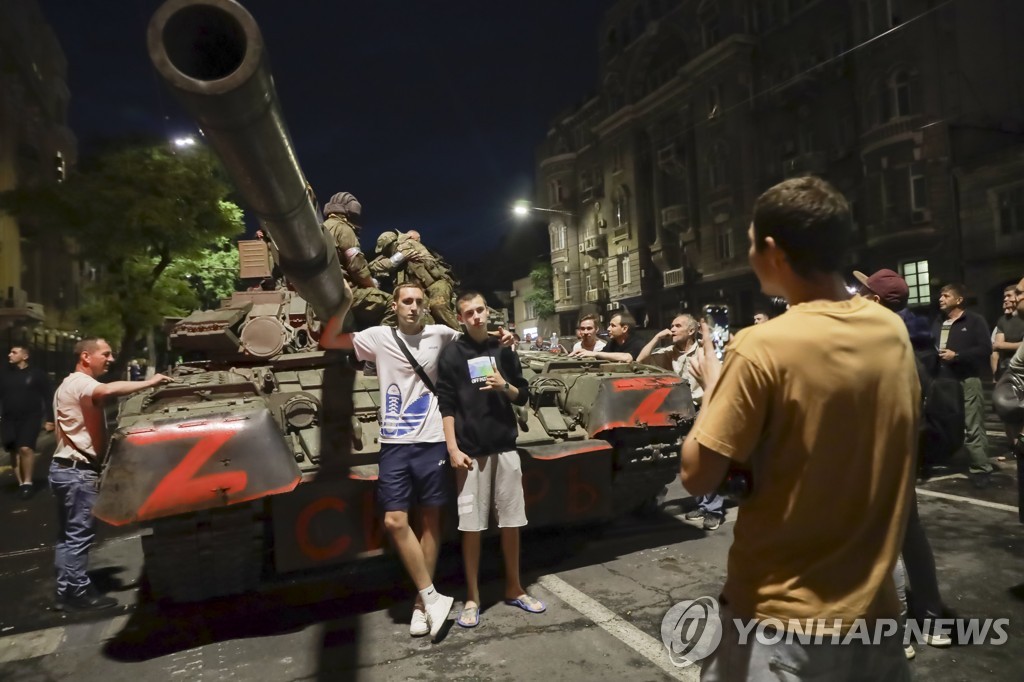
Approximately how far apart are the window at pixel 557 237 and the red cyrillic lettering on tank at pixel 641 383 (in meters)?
31.5

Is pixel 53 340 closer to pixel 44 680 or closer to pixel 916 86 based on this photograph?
pixel 44 680

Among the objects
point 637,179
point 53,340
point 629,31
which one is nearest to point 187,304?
point 53,340

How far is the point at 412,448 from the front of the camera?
3840mm

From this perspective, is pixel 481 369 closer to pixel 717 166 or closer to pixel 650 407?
pixel 650 407

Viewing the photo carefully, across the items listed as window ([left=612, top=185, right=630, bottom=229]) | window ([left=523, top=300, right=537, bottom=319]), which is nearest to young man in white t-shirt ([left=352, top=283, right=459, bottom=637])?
window ([left=612, top=185, right=630, bottom=229])

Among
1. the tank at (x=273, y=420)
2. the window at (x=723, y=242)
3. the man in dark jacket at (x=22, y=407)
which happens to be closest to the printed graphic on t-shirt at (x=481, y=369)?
the tank at (x=273, y=420)

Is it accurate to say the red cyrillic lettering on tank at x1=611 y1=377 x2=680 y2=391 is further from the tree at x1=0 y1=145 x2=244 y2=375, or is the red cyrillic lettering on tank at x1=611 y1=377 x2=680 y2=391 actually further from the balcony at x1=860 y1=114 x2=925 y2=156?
the balcony at x1=860 y1=114 x2=925 y2=156

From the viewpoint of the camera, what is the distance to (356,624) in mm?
4031

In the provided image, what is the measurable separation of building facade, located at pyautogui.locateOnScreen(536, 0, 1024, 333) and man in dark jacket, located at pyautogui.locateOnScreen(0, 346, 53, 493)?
13209mm

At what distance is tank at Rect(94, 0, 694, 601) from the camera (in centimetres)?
209

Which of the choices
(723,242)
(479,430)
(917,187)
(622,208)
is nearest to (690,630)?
(479,430)

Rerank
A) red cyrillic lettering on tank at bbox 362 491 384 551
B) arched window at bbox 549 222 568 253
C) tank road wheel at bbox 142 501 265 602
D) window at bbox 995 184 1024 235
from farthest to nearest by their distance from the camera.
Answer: arched window at bbox 549 222 568 253 → window at bbox 995 184 1024 235 → red cyrillic lettering on tank at bbox 362 491 384 551 → tank road wheel at bbox 142 501 265 602

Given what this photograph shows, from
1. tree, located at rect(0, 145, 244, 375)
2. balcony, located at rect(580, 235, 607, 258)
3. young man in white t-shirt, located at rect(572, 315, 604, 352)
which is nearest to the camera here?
young man in white t-shirt, located at rect(572, 315, 604, 352)

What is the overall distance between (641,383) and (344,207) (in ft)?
8.43
